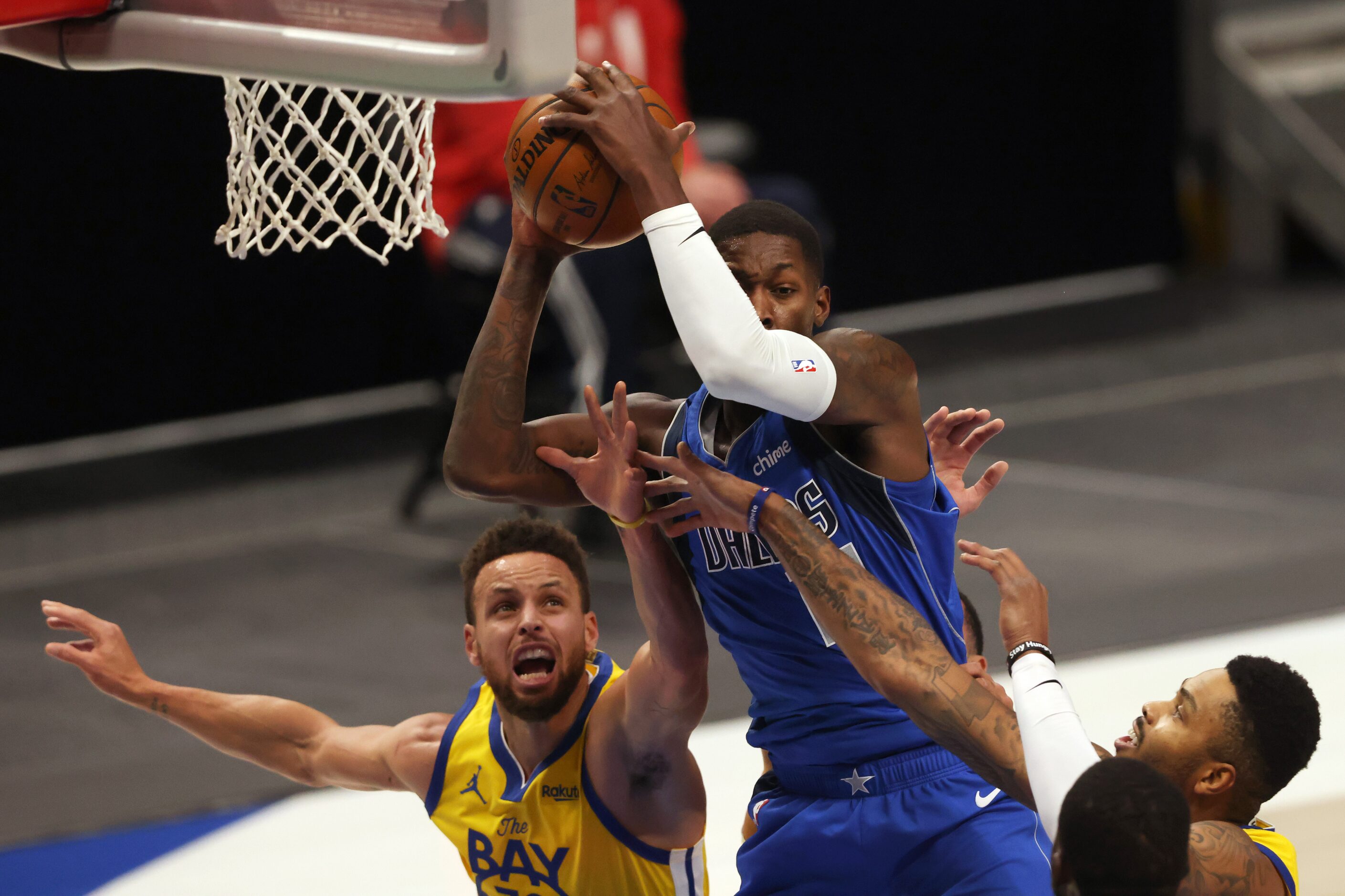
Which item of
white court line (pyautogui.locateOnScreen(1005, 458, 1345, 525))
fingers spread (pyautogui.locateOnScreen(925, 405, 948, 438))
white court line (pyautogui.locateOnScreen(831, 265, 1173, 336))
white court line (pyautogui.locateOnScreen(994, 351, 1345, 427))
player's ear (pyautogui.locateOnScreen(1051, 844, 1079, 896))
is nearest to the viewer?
player's ear (pyautogui.locateOnScreen(1051, 844, 1079, 896))

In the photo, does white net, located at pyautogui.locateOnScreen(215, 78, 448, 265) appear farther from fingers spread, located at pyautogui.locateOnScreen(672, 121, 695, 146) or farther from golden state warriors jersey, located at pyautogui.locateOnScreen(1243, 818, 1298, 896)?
golden state warriors jersey, located at pyautogui.locateOnScreen(1243, 818, 1298, 896)

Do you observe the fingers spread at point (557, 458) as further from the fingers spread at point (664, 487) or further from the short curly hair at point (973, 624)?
the short curly hair at point (973, 624)

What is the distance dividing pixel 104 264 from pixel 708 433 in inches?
283

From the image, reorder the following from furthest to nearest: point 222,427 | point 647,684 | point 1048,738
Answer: point 222,427, point 647,684, point 1048,738

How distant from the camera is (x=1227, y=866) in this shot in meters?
3.04

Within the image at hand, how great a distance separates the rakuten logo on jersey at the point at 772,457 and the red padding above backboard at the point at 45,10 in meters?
1.57

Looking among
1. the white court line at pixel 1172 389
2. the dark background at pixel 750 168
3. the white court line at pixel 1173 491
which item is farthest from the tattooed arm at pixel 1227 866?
the white court line at pixel 1172 389

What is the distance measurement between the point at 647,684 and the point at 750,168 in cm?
824

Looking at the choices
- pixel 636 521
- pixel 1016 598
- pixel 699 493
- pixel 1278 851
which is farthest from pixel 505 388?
pixel 1278 851

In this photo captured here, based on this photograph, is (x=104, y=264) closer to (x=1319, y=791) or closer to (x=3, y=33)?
(x=3, y=33)

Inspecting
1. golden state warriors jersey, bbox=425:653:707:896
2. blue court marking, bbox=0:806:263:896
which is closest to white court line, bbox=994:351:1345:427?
blue court marking, bbox=0:806:263:896

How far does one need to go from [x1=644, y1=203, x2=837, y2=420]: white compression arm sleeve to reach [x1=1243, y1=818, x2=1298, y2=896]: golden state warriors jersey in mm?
1227

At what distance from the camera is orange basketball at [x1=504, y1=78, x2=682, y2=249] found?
3.19 metres

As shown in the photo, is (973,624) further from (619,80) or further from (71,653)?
(71,653)
